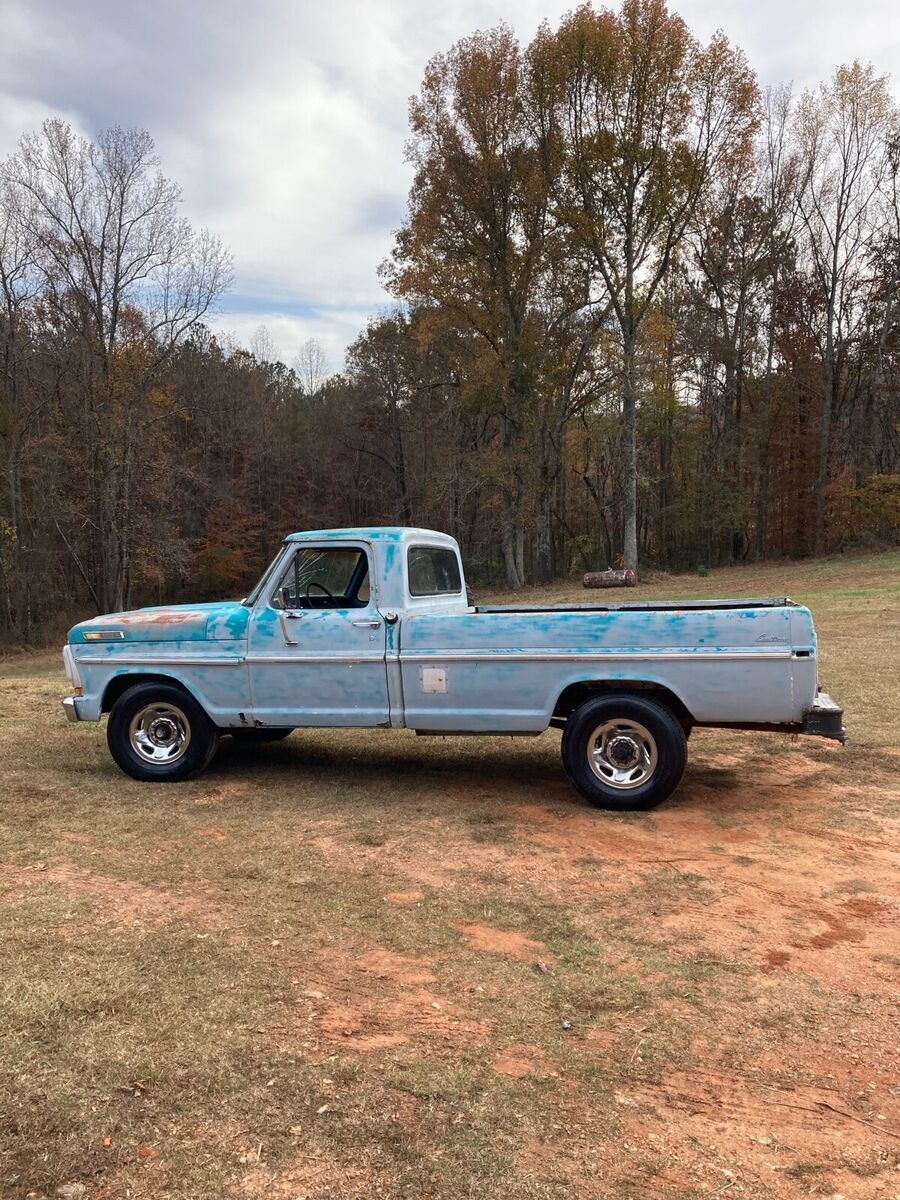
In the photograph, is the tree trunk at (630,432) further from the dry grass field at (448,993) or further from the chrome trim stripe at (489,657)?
the dry grass field at (448,993)

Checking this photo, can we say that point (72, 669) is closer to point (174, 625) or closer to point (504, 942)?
point (174, 625)

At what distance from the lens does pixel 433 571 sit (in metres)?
6.76

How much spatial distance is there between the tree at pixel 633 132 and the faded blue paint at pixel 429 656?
24.5 meters

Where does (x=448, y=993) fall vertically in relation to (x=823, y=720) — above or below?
below

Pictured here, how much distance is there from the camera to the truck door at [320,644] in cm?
597

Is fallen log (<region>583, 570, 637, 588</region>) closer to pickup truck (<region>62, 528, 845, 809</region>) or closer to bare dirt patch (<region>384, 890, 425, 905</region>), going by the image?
pickup truck (<region>62, 528, 845, 809</region>)

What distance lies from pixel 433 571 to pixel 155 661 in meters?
2.33

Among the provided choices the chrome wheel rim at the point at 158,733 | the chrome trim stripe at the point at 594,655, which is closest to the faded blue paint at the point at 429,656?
the chrome trim stripe at the point at 594,655

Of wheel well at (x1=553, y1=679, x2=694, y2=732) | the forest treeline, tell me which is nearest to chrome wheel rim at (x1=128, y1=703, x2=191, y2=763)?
wheel well at (x1=553, y1=679, x2=694, y2=732)

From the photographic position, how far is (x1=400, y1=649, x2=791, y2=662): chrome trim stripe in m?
5.26

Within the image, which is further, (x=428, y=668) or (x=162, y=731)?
(x=162, y=731)

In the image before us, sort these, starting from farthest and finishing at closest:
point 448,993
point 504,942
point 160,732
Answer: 1. point 160,732
2. point 504,942
3. point 448,993

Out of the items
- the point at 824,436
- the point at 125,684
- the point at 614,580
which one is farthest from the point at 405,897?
the point at 824,436

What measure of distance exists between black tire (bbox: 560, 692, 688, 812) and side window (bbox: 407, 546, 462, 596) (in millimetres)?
1629
